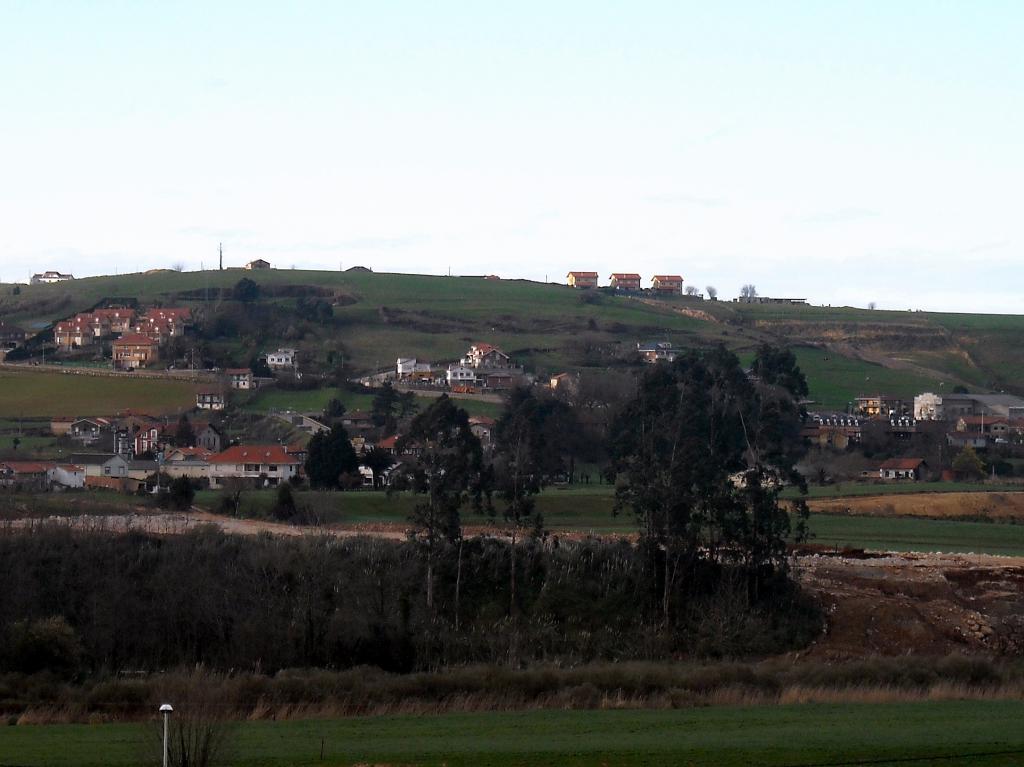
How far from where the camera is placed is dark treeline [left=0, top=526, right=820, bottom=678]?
3288 cm

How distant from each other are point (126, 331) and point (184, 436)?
48088 millimetres

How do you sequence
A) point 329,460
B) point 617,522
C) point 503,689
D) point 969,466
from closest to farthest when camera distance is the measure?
point 503,689
point 617,522
point 329,460
point 969,466

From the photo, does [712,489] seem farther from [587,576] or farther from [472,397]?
[472,397]

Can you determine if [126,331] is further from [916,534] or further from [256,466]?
[916,534]

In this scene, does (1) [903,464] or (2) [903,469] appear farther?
(1) [903,464]

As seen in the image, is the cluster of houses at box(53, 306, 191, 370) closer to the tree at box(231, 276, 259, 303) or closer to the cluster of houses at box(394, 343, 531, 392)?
the tree at box(231, 276, 259, 303)

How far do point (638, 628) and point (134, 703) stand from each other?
1705 cm

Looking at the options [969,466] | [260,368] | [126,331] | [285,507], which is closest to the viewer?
[285,507]

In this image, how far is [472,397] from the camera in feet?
322

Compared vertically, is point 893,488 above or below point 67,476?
above

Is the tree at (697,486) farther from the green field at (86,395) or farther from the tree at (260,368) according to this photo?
the tree at (260,368)

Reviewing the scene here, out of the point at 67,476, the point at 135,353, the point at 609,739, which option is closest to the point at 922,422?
the point at 67,476

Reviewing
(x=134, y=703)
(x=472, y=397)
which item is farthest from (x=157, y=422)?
(x=134, y=703)

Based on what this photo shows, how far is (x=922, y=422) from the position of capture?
9288 cm
